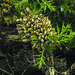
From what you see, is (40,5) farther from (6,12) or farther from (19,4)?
(6,12)

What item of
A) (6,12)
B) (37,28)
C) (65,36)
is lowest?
(65,36)

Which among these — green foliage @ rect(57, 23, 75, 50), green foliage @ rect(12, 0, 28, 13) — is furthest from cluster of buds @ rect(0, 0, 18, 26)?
green foliage @ rect(57, 23, 75, 50)

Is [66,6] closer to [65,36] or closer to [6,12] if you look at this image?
[65,36]

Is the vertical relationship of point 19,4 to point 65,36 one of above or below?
above

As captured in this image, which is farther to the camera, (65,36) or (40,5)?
(40,5)

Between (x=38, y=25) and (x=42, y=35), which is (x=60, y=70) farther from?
(x=38, y=25)

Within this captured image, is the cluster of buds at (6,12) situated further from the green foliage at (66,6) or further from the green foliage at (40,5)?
the green foliage at (66,6)

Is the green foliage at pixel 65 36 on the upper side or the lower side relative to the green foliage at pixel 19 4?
lower

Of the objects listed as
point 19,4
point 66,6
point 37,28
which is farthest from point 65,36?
point 19,4

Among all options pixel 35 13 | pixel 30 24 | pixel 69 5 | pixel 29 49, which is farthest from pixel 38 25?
pixel 69 5

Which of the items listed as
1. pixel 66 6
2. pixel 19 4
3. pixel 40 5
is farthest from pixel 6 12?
pixel 66 6

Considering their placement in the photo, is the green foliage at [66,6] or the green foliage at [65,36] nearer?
the green foliage at [65,36]

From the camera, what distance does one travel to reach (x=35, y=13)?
1.41m

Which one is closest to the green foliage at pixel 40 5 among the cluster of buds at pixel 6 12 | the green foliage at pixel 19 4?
the green foliage at pixel 19 4
